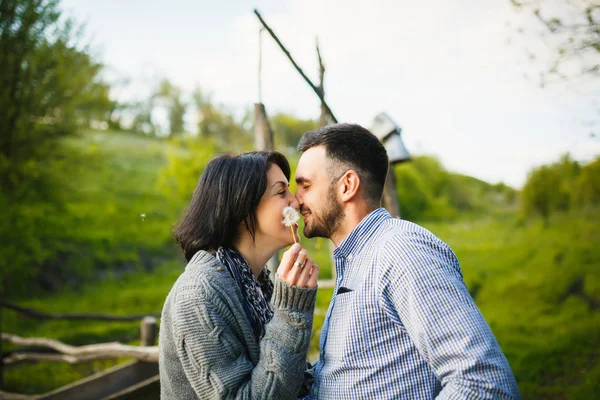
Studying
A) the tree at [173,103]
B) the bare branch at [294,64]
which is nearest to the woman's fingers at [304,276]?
the bare branch at [294,64]

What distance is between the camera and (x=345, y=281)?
2.19 m

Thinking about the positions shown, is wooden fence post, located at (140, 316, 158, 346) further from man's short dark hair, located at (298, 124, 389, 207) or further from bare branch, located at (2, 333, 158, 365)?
man's short dark hair, located at (298, 124, 389, 207)

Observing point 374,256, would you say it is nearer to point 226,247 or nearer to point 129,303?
point 226,247

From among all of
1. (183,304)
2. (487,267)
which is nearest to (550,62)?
(183,304)

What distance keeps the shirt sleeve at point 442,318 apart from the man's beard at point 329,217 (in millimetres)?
546

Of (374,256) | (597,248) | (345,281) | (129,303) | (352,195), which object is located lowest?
(129,303)

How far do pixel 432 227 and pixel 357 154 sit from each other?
21.9 meters

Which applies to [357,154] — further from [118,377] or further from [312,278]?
[118,377]

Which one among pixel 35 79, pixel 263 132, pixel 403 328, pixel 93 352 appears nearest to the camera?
pixel 403 328

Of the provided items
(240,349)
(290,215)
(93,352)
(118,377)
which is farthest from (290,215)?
(93,352)

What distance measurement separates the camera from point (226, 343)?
200 centimetres

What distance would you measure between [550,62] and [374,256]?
5.30 meters

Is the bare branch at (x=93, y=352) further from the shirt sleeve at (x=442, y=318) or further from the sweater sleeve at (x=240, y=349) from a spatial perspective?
the shirt sleeve at (x=442, y=318)

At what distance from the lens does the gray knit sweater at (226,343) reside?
6.30 feet
